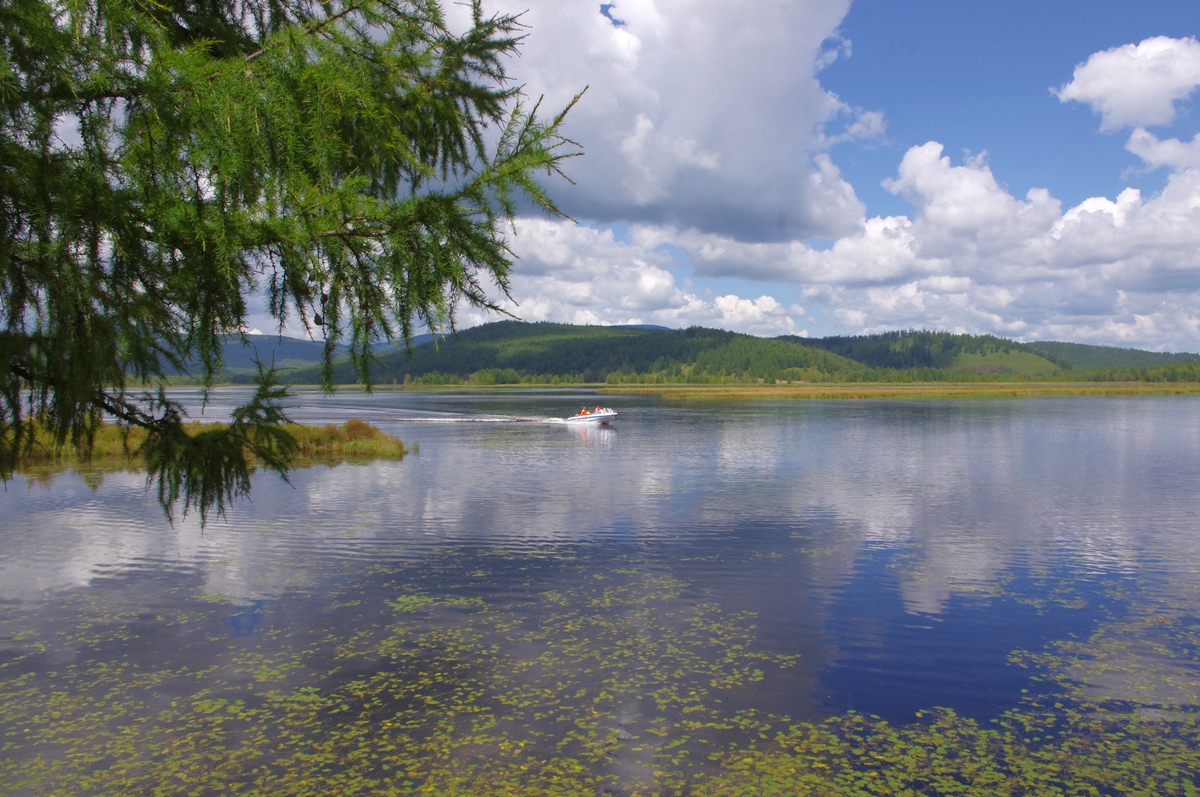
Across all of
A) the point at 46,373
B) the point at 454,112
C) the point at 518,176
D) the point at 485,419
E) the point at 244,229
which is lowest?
the point at 485,419

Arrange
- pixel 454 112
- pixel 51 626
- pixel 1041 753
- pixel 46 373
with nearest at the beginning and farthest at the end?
pixel 46 373 → pixel 454 112 → pixel 1041 753 → pixel 51 626

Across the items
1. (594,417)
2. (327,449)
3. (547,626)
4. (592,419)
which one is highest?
(594,417)

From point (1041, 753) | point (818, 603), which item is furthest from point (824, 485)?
point (1041, 753)

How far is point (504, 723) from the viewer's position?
411 inches

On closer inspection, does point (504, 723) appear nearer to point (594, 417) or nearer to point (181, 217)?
point (181, 217)

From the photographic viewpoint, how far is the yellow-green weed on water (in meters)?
9.06

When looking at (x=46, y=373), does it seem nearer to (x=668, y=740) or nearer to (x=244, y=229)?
(x=244, y=229)

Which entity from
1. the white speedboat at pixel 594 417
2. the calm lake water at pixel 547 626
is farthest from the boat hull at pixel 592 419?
the calm lake water at pixel 547 626

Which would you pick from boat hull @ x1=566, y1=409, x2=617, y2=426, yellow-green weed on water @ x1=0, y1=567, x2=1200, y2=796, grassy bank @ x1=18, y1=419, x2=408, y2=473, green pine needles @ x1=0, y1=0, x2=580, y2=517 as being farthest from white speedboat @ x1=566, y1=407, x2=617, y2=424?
green pine needles @ x1=0, y1=0, x2=580, y2=517

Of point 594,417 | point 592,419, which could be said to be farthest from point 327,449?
point 594,417

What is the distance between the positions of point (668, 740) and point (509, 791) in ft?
7.20

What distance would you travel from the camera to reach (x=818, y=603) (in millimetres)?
15953

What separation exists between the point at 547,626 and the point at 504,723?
13.1 ft

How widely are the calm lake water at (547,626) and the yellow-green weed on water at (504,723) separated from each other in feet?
0.17
